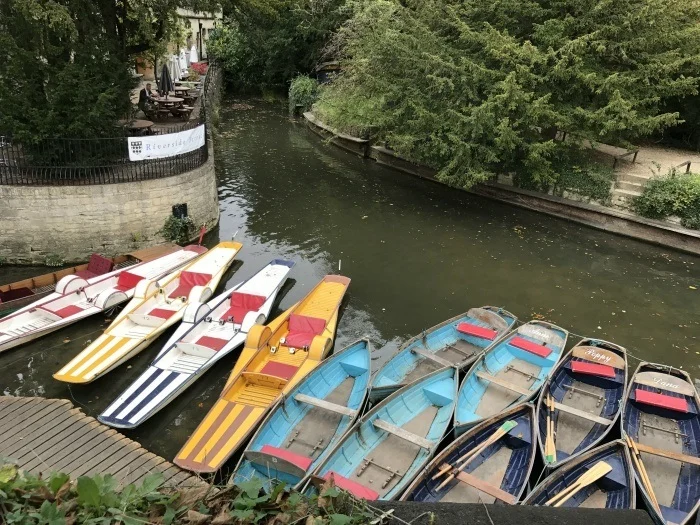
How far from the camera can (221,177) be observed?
67.0 ft

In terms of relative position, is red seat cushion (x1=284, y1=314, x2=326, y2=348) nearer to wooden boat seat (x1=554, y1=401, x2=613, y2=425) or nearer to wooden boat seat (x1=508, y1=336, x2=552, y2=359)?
wooden boat seat (x1=508, y1=336, x2=552, y2=359)

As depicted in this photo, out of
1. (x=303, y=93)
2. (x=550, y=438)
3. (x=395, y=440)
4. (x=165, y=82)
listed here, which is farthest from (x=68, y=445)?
(x=303, y=93)

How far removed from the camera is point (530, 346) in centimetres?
970

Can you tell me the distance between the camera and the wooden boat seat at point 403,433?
7.18 metres

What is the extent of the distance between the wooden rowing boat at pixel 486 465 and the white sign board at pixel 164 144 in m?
9.90

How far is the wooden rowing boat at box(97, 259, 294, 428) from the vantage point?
7969 millimetres

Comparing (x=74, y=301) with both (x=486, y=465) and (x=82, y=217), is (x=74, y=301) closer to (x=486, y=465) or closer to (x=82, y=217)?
(x=82, y=217)

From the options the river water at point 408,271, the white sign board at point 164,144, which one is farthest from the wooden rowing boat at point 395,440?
the white sign board at point 164,144

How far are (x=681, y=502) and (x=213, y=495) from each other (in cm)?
670

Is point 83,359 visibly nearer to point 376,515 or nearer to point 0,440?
point 0,440

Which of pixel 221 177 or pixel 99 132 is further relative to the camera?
pixel 221 177

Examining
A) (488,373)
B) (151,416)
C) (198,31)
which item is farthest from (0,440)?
(198,31)

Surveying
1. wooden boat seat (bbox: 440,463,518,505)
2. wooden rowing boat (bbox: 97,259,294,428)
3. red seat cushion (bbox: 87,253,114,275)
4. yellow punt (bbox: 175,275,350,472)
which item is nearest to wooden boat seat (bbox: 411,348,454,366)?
yellow punt (bbox: 175,275,350,472)

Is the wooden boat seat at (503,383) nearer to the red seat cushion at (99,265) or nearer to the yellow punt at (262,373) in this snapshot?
the yellow punt at (262,373)
